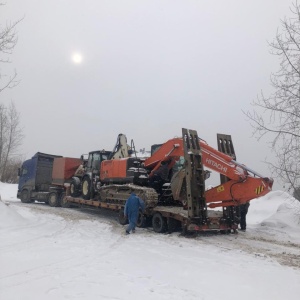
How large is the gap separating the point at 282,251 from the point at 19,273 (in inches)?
252

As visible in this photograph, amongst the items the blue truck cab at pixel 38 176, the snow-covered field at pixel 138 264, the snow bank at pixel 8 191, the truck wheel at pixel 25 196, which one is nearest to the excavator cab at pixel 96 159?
the snow-covered field at pixel 138 264

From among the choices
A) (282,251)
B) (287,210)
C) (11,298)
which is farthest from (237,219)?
(11,298)

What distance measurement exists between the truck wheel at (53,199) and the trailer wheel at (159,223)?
11168mm

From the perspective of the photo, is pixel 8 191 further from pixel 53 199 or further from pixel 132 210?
pixel 132 210

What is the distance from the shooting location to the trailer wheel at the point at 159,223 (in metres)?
11.6

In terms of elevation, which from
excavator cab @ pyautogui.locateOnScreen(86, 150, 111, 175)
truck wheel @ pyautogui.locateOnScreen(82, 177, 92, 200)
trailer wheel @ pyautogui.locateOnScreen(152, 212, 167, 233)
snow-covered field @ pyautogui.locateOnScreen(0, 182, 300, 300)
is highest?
excavator cab @ pyautogui.locateOnScreen(86, 150, 111, 175)

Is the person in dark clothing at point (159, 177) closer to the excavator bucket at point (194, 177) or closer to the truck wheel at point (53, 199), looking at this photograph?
the excavator bucket at point (194, 177)

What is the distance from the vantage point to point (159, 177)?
1368cm

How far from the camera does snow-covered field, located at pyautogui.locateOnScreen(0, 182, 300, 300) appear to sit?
5.30 meters

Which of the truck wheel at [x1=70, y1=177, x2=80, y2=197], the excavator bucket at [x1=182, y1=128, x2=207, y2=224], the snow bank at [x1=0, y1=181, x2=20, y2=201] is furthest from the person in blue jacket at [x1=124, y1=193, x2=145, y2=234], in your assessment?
the snow bank at [x1=0, y1=181, x2=20, y2=201]

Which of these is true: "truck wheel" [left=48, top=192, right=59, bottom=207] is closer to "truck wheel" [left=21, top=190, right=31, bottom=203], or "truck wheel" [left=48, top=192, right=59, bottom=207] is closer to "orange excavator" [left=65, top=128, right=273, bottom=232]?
"truck wheel" [left=21, top=190, right=31, bottom=203]

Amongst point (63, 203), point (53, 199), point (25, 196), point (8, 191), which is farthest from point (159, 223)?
point (8, 191)

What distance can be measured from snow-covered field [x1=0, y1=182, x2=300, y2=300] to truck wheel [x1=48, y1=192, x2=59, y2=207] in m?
9.77

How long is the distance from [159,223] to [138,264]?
15.9 ft
